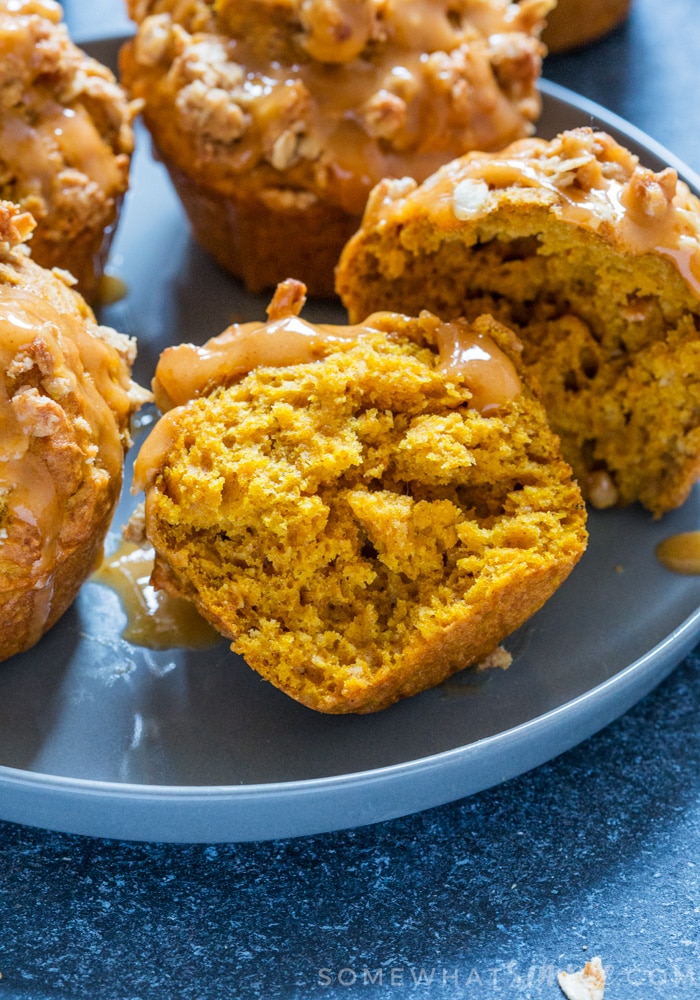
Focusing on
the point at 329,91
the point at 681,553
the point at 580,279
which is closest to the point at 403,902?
the point at 681,553

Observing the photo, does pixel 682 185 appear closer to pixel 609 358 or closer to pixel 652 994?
pixel 609 358

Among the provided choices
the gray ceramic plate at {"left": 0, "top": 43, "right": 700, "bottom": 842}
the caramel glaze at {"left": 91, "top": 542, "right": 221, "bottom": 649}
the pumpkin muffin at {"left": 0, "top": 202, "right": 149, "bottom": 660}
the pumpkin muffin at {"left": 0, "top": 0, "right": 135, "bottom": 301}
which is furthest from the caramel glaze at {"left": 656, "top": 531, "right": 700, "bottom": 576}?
the pumpkin muffin at {"left": 0, "top": 0, "right": 135, "bottom": 301}

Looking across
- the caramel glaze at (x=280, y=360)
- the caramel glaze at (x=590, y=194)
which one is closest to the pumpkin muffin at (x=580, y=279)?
the caramel glaze at (x=590, y=194)

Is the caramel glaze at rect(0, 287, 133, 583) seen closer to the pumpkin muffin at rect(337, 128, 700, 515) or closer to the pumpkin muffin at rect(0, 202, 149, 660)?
the pumpkin muffin at rect(0, 202, 149, 660)

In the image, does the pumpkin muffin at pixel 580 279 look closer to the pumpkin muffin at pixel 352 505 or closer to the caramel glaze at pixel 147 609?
the pumpkin muffin at pixel 352 505

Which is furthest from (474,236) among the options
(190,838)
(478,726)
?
(190,838)
